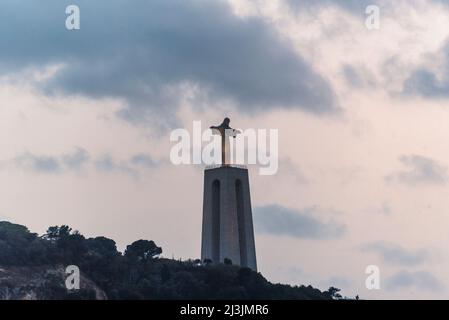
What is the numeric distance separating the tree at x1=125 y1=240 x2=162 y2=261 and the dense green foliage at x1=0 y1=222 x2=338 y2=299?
2.16ft

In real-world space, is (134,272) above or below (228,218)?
below

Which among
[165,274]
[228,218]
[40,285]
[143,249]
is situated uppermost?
[228,218]

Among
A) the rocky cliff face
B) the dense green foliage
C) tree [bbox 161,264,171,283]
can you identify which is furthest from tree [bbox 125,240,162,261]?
the rocky cliff face

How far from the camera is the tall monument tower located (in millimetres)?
133250

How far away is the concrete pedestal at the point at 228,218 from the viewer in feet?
437

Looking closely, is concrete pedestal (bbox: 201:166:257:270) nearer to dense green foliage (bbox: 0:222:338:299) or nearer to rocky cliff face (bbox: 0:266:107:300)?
dense green foliage (bbox: 0:222:338:299)

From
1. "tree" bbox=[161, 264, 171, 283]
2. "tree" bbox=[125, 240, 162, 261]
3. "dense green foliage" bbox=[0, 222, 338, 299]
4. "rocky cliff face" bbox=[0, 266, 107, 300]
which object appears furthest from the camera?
"tree" bbox=[125, 240, 162, 261]

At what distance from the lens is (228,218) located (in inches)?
5236

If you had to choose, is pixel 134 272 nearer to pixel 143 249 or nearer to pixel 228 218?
pixel 143 249

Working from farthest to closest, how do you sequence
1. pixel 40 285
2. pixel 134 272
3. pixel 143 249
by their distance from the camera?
pixel 143 249 < pixel 134 272 < pixel 40 285

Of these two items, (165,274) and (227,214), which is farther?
(227,214)

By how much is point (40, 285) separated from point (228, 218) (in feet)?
93.5

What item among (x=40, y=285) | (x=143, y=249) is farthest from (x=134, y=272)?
(x=40, y=285)
